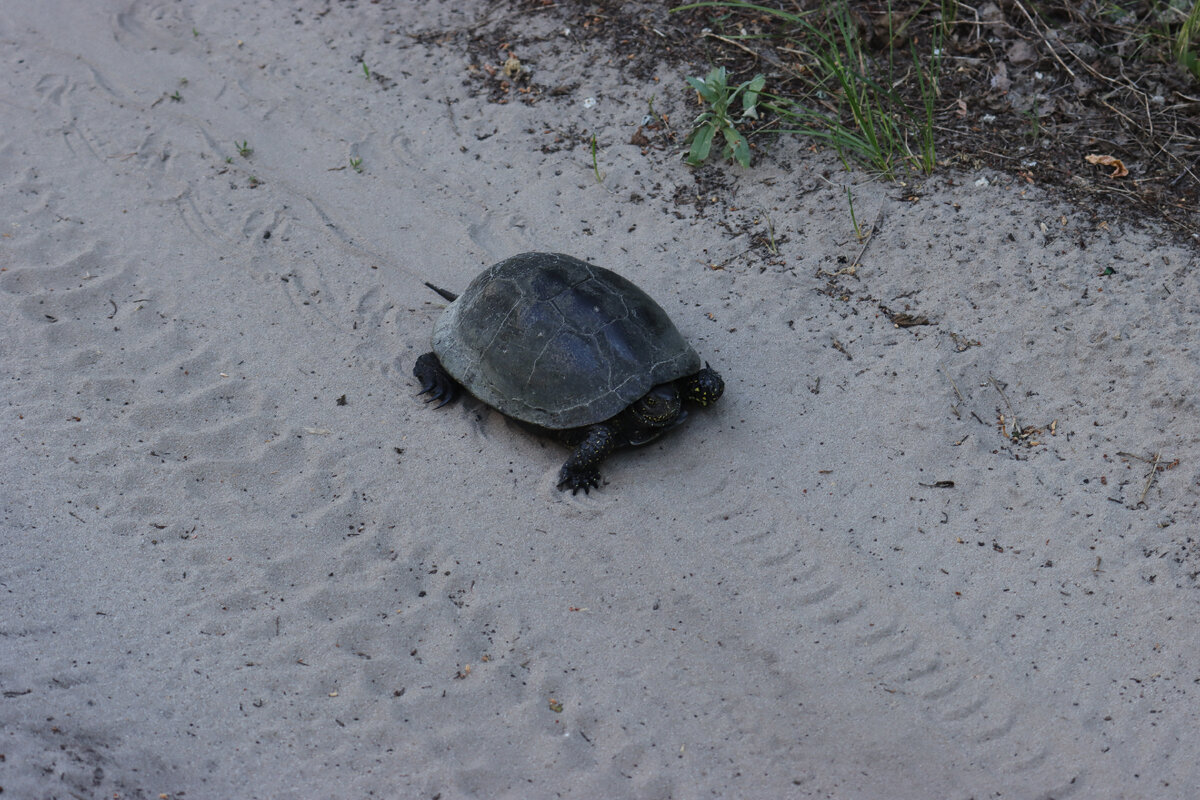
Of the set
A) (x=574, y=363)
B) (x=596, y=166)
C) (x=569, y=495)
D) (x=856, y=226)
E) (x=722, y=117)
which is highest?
(x=722, y=117)

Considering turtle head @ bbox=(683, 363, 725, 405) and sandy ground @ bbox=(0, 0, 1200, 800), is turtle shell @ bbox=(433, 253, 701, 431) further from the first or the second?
sandy ground @ bbox=(0, 0, 1200, 800)

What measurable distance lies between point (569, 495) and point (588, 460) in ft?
0.59

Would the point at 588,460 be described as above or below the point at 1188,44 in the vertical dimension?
below

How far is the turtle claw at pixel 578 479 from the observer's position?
3.54 meters

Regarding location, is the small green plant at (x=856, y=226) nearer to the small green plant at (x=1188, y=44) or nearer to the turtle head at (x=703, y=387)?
the turtle head at (x=703, y=387)

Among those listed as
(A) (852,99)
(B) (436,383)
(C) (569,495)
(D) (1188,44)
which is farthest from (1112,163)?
(B) (436,383)

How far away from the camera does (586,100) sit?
17.7 feet

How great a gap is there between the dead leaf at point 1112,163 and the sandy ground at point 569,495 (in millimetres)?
468

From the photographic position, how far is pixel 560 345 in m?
3.61

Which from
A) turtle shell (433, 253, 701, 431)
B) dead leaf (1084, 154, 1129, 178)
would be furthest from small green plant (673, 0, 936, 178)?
turtle shell (433, 253, 701, 431)

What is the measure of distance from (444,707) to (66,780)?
1193 mm

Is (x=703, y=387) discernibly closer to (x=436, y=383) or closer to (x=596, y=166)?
(x=436, y=383)

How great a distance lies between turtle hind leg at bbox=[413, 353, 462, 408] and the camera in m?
3.89

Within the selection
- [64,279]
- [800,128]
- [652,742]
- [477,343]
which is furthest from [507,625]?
[800,128]
